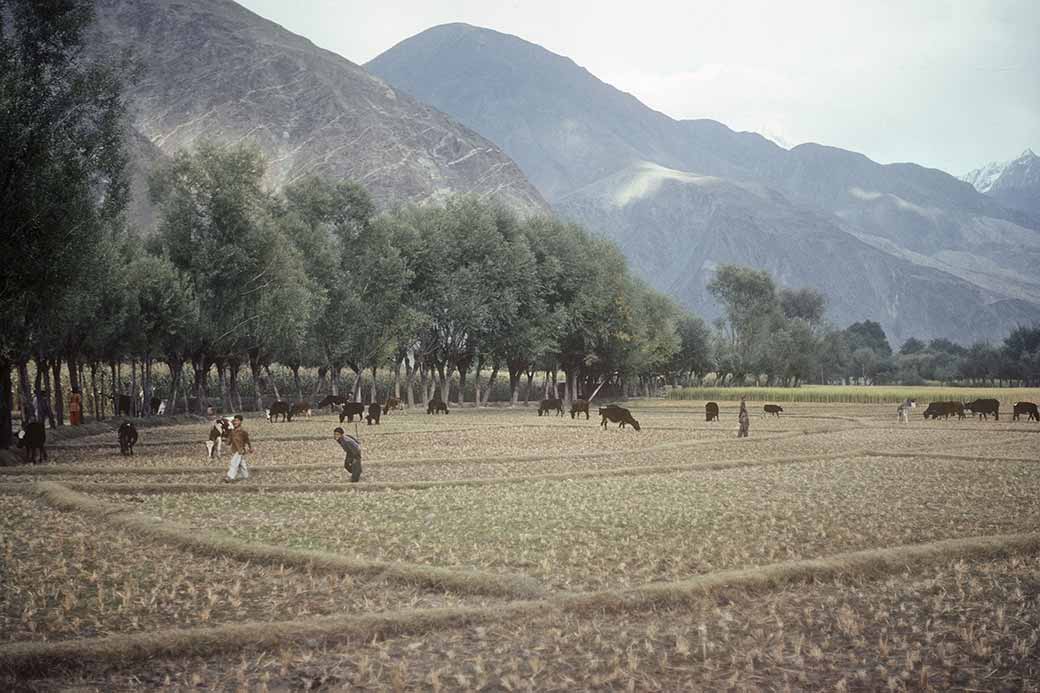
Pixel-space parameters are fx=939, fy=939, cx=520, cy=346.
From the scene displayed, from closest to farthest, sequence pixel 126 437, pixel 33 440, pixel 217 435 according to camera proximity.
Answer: pixel 33 440, pixel 217 435, pixel 126 437

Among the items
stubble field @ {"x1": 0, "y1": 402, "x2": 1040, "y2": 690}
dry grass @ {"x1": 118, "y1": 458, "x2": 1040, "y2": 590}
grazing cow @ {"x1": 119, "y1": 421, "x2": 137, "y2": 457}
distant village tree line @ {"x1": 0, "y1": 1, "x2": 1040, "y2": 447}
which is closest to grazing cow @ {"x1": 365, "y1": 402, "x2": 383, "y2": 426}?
distant village tree line @ {"x1": 0, "y1": 1, "x2": 1040, "y2": 447}

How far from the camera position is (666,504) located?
70.3 ft

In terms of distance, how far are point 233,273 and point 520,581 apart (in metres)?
49.3

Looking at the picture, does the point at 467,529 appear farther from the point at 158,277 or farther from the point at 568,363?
the point at 568,363

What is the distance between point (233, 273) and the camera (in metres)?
58.3

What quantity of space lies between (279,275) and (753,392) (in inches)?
2509

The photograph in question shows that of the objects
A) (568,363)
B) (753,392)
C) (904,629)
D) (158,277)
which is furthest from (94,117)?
(753,392)

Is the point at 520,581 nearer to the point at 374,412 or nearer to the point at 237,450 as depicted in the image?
the point at 237,450

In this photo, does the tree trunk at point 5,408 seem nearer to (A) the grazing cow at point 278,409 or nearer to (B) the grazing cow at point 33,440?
(B) the grazing cow at point 33,440

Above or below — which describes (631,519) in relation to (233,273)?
below

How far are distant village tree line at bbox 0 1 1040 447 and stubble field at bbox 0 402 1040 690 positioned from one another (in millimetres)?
9301

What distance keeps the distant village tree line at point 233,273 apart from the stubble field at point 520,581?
930cm

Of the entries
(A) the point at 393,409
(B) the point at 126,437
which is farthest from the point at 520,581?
(A) the point at 393,409

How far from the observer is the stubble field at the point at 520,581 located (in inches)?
384
